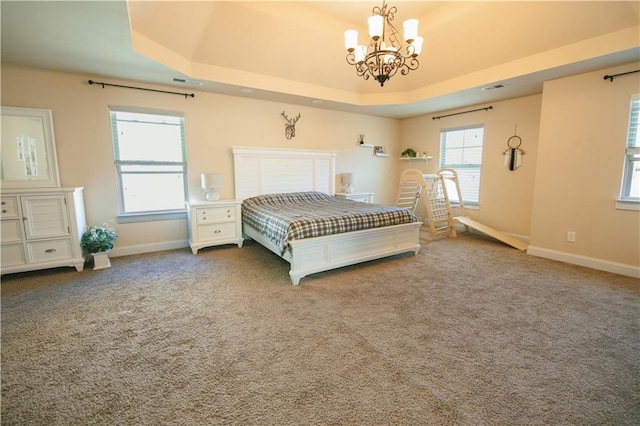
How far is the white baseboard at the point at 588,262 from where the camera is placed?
10.9 feet

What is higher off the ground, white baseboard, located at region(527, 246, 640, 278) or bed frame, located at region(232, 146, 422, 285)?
bed frame, located at region(232, 146, 422, 285)

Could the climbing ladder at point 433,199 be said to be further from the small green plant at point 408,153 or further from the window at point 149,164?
the window at point 149,164

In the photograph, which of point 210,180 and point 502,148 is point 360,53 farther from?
point 502,148

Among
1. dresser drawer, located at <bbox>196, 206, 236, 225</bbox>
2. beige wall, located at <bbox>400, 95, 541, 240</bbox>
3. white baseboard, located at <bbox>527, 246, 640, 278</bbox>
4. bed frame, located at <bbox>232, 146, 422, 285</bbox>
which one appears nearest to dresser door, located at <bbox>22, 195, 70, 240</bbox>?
dresser drawer, located at <bbox>196, 206, 236, 225</bbox>

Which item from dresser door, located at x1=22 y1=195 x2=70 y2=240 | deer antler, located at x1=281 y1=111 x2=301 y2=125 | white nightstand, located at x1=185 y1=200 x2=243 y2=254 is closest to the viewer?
dresser door, located at x1=22 y1=195 x2=70 y2=240

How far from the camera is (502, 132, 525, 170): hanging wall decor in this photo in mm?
4688

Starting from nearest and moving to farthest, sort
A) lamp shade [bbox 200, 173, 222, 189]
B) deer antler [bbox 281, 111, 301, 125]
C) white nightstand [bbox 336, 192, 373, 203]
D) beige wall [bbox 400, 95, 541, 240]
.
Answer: lamp shade [bbox 200, 173, 222, 189], beige wall [bbox 400, 95, 541, 240], deer antler [bbox 281, 111, 301, 125], white nightstand [bbox 336, 192, 373, 203]

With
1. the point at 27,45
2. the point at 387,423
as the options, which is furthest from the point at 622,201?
the point at 27,45

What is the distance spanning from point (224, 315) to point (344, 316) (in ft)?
3.41

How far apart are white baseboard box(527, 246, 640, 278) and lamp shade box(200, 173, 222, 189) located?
4.82 metres

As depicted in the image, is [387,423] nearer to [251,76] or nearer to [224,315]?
[224,315]

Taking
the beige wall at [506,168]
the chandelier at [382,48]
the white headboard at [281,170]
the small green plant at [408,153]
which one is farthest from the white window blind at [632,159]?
the white headboard at [281,170]

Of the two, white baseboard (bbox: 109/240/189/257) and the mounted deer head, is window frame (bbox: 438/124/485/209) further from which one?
white baseboard (bbox: 109/240/189/257)

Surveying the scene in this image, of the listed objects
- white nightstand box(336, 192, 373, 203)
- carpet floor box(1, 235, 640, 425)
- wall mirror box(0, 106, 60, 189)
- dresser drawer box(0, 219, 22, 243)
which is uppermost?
wall mirror box(0, 106, 60, 189)
